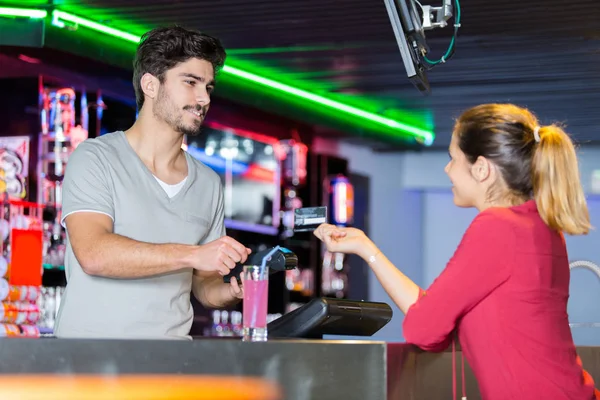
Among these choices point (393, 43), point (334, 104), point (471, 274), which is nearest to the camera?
point (471, 274)

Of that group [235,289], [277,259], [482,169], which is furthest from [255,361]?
[235,289]

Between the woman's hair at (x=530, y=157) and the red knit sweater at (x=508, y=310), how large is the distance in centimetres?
7

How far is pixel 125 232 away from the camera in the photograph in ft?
8.34

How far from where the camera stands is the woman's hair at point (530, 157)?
77.9 inches

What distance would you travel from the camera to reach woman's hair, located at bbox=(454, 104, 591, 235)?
198cm

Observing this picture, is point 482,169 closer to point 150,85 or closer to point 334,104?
point 150,85

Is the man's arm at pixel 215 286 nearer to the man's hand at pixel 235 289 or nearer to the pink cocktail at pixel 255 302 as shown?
the man's hand at pixel 235 289

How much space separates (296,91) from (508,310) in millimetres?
6399

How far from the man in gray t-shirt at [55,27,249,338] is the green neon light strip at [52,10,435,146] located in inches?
127

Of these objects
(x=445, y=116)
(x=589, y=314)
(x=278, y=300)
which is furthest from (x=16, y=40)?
(x=589, y=314)

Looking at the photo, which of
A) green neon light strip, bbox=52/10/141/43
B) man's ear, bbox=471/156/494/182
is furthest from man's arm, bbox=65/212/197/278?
green neon light strip, bbox=52/10/141/43

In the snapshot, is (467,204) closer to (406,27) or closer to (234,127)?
(406,27)

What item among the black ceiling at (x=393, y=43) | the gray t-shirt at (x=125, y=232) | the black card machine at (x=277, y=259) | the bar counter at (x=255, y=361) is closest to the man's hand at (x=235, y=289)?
the gray t-shirt at (x=125, y=232)

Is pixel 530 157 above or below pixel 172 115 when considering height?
below
